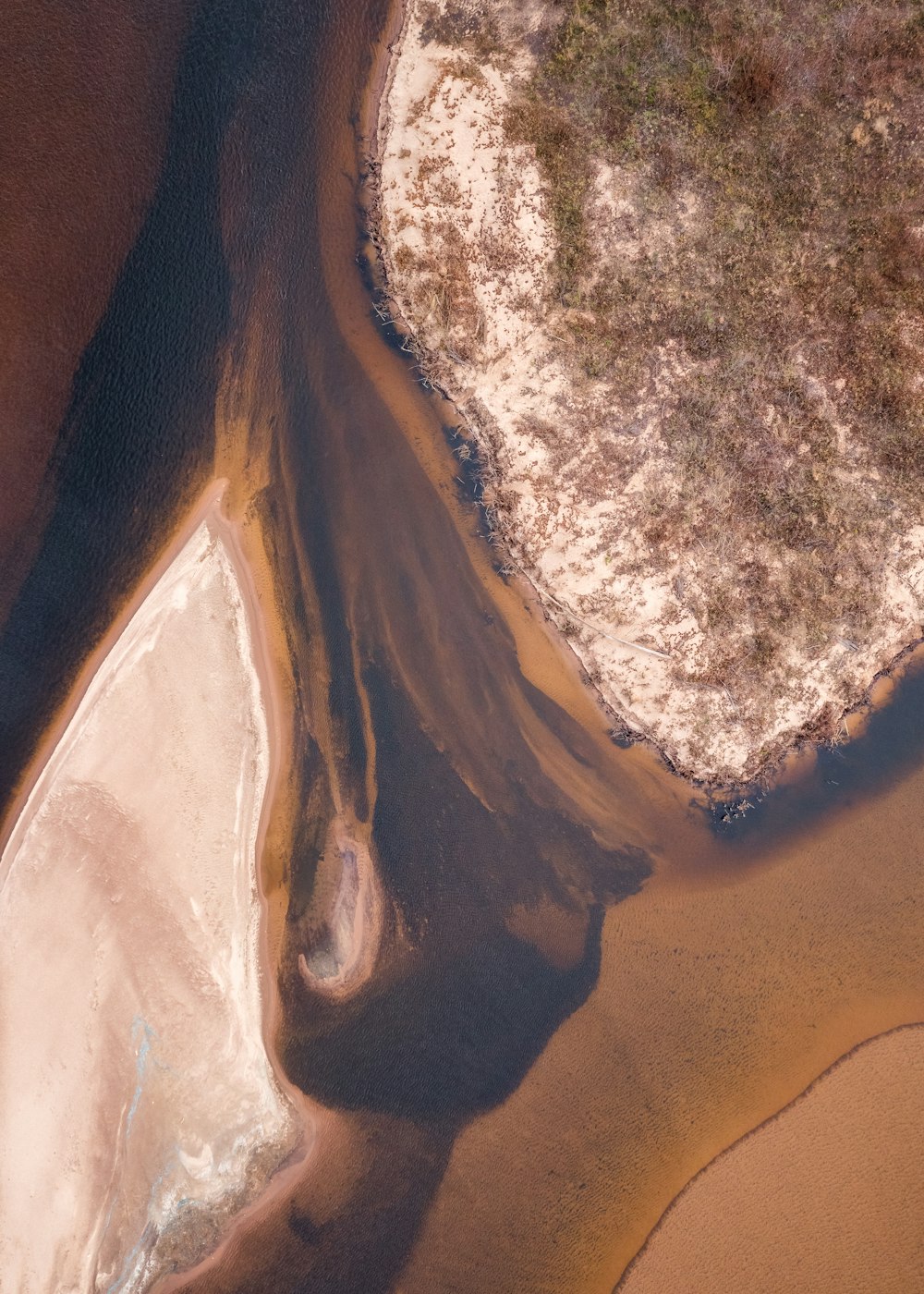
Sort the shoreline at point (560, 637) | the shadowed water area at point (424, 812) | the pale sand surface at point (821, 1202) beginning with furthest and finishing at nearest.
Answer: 1. the pale sand surface at point (821, 1202)
2. the shadowed water area at point (424, 812)
3. the shoreline at point (560, 637)

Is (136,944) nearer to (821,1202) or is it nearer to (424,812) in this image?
(424,812)

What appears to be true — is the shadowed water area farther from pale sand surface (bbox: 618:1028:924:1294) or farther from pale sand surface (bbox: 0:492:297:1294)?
pale sand surface (bbox: 0:492:297:1294)

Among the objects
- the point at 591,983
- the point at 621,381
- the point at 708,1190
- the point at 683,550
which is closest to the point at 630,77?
the point at 621,381

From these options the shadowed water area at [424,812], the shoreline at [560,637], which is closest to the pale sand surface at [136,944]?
the shadowed water area at [424,812]

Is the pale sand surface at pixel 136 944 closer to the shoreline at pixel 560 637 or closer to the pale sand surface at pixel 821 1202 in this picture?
the shoreline at pixel 560 637

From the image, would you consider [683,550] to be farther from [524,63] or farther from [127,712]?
[127,712]
